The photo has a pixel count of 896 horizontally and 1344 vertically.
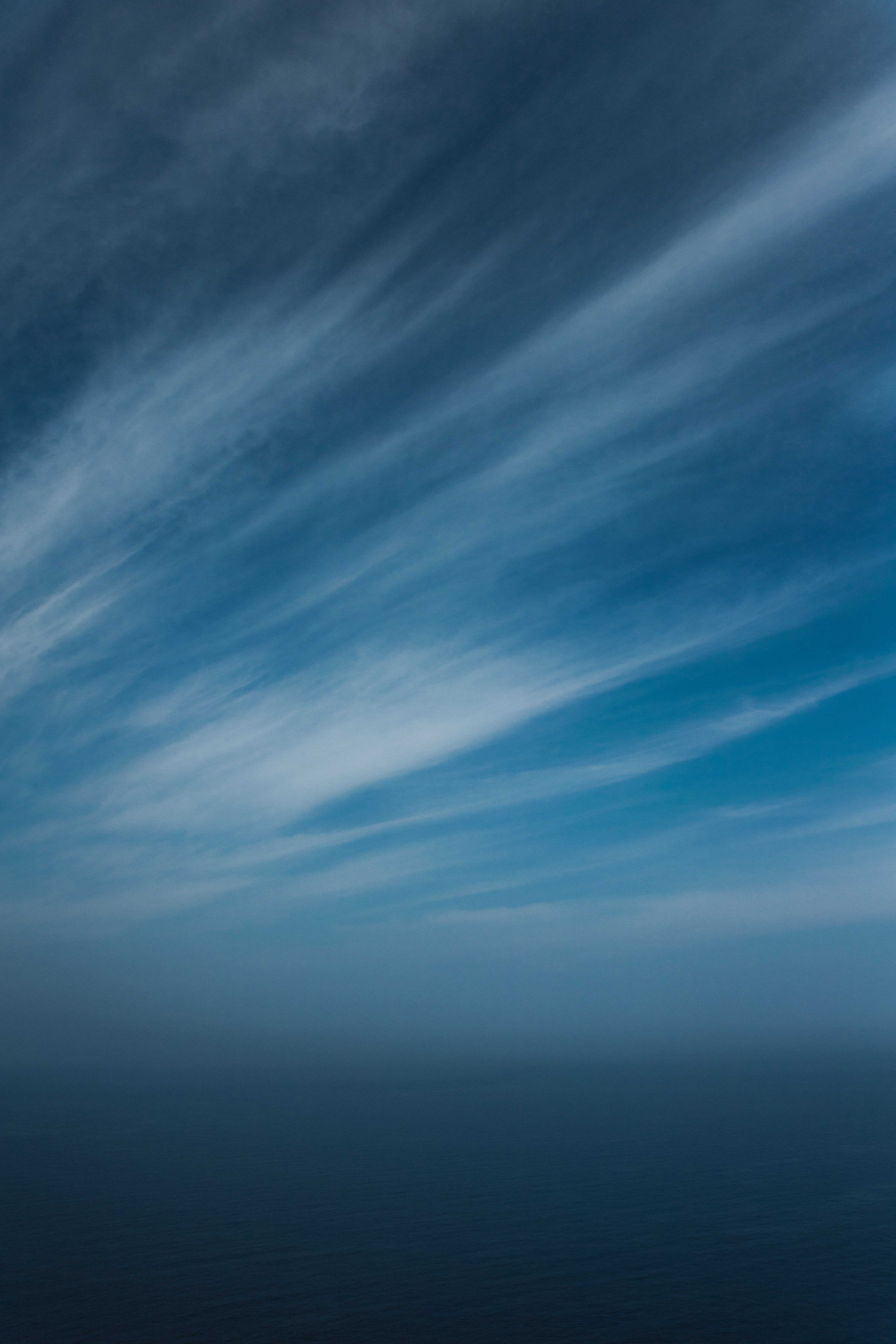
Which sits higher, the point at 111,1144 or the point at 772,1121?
the point at 111,1144

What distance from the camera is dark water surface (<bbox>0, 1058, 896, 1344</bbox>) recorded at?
52969mm

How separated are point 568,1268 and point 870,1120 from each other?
103859mm

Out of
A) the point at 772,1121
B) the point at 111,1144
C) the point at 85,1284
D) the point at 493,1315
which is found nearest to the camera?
the point at 493,1315

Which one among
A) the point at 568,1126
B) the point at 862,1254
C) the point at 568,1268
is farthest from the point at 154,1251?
the point at 568,1126

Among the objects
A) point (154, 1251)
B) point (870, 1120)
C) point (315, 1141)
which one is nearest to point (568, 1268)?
point (154, 1251)

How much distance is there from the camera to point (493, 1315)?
53906 mm

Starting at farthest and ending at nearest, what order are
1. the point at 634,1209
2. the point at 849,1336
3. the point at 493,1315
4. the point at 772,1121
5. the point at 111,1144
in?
the point at 772,1121
the point at 111,1144
the point at 634,1209
the point at 493,1315
the point at 849,1336

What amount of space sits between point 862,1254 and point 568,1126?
259 ft

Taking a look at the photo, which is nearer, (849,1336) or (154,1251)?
(849,1336)

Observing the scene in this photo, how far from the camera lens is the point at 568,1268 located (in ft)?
204

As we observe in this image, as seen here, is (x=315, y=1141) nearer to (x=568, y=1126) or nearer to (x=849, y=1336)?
(x=568, y=1126)

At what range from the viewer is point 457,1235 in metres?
71.1

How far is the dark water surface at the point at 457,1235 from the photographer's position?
53.0m

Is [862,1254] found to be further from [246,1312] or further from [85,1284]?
[85,1284]
